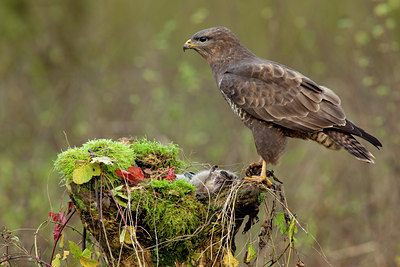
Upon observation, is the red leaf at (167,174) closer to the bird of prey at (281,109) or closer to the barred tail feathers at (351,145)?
the bird of prey at (281,109)

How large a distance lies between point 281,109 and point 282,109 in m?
0.01

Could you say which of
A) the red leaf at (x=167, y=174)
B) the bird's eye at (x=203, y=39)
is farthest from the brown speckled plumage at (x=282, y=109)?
the red leaf at (x=167, y=174)

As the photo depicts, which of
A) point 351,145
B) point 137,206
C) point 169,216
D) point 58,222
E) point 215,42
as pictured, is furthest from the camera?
point 215,42

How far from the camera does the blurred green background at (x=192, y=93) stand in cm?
842

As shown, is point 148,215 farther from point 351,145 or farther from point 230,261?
point 351,145

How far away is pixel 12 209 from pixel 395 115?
592 cm

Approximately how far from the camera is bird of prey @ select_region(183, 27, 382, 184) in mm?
4941

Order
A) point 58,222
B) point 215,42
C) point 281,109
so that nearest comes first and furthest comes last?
point 58,222 → point 281,109 → point 215,42

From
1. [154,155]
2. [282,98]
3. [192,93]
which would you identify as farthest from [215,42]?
[192,93]

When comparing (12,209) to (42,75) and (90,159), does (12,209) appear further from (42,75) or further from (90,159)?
(90,159)

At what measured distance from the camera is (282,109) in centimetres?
505

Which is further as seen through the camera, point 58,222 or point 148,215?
point 58,222

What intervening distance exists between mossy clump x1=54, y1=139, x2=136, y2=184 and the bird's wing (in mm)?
1650

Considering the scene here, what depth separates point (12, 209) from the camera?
8.04 m
